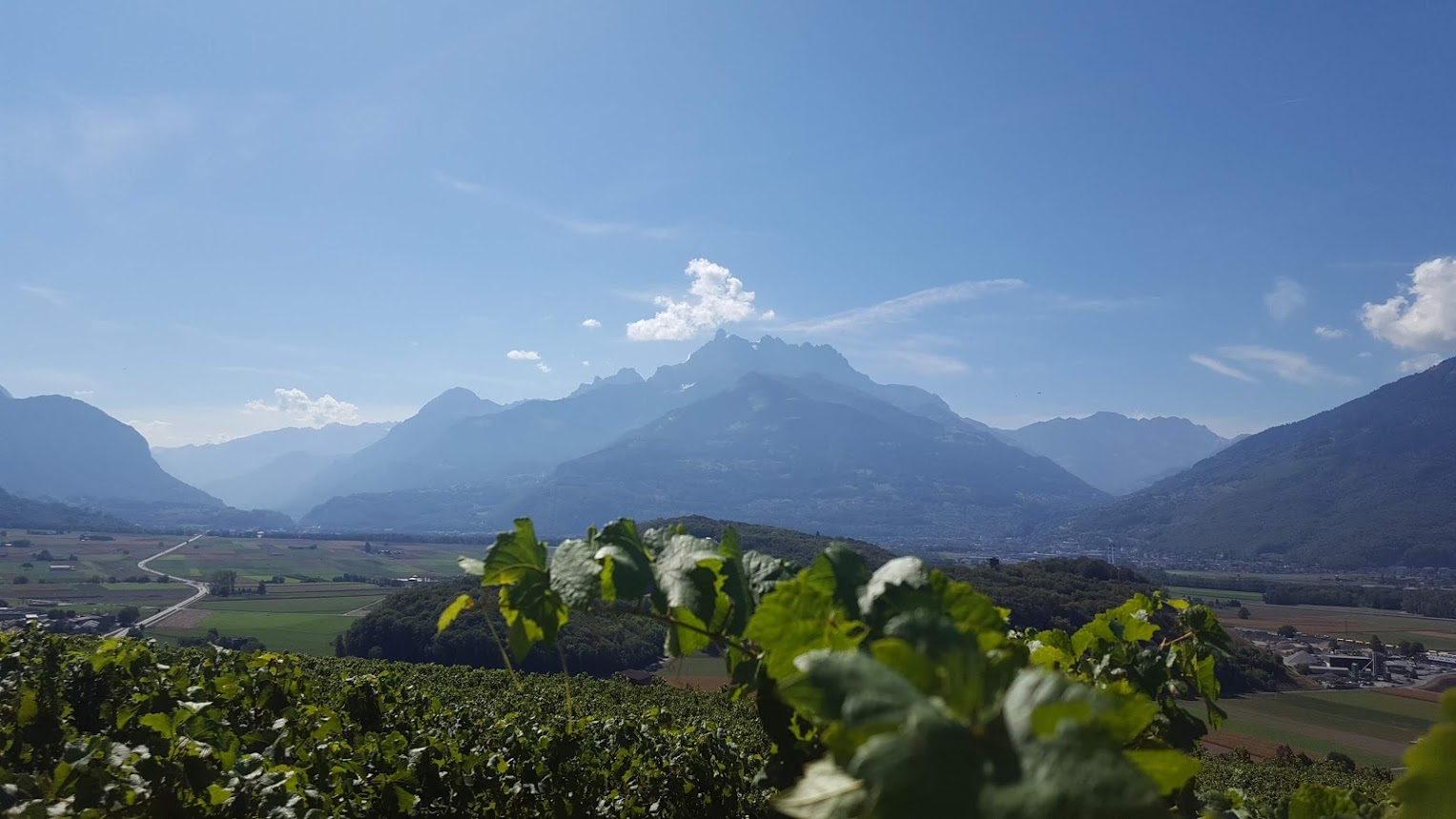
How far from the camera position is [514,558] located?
1.68 metres

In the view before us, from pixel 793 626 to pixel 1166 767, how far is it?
534 millimetres

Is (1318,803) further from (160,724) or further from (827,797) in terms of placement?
(160,724)

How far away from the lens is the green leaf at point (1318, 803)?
5.49 ft

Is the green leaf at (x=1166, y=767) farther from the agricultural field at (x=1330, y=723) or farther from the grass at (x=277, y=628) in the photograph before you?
the grass at (x=277, y=628)

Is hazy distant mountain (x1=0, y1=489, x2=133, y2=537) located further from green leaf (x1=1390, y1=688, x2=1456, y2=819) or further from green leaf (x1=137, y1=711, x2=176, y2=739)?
green leaf (x1=1390, y1=688, x2=1456, y2=819)

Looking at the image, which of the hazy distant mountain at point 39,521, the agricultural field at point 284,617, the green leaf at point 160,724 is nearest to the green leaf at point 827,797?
the green leaf at point 160,724

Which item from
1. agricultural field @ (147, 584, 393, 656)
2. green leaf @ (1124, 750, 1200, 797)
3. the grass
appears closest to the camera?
green leaf @ (1124, 750, 1200, 797)

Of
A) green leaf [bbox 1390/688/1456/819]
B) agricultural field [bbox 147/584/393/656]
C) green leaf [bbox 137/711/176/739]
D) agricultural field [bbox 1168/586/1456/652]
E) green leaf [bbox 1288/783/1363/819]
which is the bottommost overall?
agricultural field [bbox 1168/586/1456/652]

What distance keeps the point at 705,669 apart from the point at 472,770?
64.2m

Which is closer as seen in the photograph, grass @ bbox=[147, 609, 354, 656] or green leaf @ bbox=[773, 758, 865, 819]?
green leaf @ bbox=[773, 758, 865, 819]

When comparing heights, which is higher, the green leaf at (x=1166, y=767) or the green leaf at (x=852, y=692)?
the green leaf at (x=852, y=692)

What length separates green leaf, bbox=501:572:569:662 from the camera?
1589 mm

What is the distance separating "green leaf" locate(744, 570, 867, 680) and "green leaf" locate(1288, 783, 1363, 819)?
49.3 inches

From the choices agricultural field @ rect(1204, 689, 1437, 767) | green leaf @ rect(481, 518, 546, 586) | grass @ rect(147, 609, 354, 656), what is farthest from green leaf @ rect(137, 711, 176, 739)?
grass @ rect(147, 609, 354, 656)
